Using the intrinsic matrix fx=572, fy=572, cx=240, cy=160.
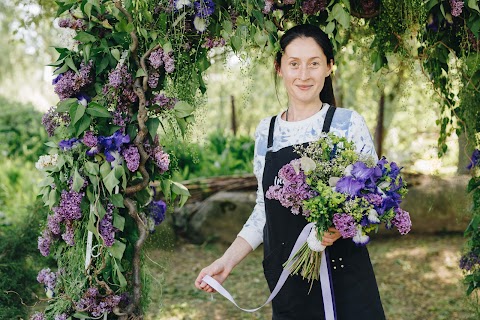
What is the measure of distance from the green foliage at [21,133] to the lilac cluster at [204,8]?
18.1ft

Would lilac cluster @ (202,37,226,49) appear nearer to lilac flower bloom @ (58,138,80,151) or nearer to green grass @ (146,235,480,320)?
lilac flower bloom @ (58,138,80,151)

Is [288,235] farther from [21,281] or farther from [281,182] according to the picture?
[21,281]

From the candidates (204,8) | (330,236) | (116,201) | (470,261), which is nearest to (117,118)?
(116,201)

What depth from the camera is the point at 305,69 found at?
213 cm

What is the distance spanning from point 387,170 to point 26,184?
16.3 feet

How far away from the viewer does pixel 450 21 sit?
2.42m

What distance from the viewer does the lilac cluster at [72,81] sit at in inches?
82.4

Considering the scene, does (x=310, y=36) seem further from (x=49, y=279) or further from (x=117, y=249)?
(x=49, y=279)

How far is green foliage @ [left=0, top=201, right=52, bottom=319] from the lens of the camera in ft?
10.9

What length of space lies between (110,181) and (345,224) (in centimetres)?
87

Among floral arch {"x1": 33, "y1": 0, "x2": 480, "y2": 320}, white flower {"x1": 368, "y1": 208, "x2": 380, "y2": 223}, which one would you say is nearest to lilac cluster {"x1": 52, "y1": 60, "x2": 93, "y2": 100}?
floral arch {"x1": 33, "y1": 0, "x2": 480, "y2": 320}

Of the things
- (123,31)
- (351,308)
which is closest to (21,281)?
(123,31)

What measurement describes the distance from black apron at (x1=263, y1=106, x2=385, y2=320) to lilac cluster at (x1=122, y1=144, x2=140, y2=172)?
1.61 feet

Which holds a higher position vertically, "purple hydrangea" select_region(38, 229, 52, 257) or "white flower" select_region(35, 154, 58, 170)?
"white flower" select_region(35, 154, 58, 170)
